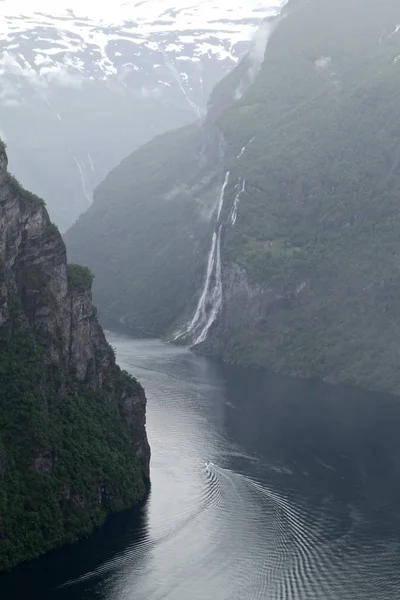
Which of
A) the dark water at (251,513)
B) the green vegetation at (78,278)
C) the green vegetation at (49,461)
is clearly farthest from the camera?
Result: the green vegetation at (78,278)

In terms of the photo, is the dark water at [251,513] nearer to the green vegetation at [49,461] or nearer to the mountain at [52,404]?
the green vegetation at [49,461]

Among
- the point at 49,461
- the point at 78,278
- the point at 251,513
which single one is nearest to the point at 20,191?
the point at 78,278

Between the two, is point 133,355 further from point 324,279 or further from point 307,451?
point 307,451

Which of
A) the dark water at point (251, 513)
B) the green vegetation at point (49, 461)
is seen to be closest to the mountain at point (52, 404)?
the green vegetation at point (49, 461)

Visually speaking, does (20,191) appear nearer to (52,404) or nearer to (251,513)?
(52,404)

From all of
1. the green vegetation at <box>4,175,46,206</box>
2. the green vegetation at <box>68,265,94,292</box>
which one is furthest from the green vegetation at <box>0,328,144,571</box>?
the green vegetation at <box>4,175,46,206</box>

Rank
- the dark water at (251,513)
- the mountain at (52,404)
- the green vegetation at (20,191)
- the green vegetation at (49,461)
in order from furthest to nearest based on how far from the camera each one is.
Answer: the green vegetation at (20,191) < the mountain at (52,404) < the green vegetation at (49,461) < the dark water at (251,513)

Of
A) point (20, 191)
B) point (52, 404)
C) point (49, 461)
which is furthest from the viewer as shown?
point (20, 191)

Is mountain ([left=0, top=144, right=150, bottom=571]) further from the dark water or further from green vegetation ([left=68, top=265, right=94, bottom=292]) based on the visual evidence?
the dark water
